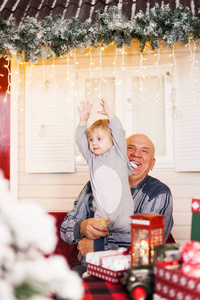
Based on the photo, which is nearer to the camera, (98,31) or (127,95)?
(98,31)

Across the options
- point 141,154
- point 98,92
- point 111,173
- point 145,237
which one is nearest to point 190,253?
point 145,237

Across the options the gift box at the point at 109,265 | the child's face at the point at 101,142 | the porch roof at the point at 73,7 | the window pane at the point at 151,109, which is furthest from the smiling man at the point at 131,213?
the porch roof at the point at 73,7

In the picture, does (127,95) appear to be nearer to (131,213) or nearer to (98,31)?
(98,31)

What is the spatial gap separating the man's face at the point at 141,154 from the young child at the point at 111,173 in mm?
451

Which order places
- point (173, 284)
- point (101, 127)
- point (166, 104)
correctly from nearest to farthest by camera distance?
point (173, 284) < point (101, 127) < point (166, 104)

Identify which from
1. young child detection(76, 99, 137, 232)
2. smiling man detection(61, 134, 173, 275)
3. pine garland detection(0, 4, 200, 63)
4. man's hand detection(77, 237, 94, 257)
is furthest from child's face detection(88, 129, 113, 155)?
pine garland detection(0, 4, 200, 63)

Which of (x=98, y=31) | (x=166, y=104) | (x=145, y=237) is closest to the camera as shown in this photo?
(x=145, y=237)

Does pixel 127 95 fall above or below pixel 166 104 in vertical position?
above

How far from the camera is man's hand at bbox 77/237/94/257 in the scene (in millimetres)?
2248

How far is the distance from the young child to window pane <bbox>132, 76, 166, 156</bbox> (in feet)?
4.82

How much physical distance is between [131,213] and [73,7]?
1979mm

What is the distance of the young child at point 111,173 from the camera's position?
2.21 metres

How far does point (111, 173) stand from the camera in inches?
87.3

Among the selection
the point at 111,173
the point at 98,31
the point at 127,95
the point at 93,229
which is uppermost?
the point at 98,31
